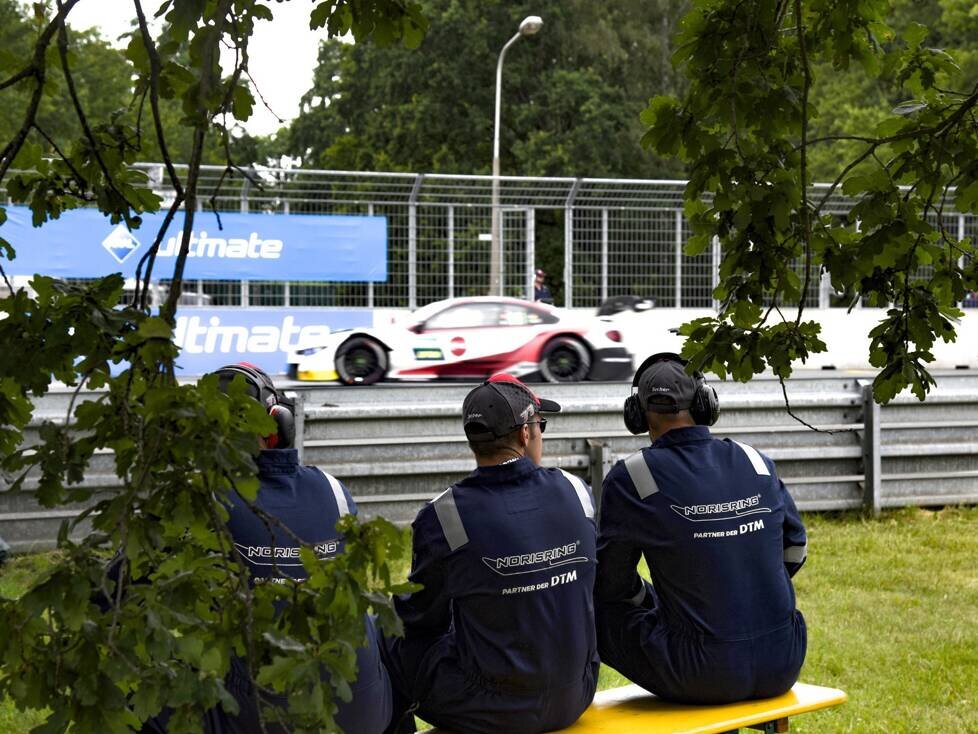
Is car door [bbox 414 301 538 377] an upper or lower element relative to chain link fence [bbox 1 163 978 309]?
lower

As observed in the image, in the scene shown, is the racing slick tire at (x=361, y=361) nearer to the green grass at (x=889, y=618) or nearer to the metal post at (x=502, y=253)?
the metal post at (x=502, y=253)

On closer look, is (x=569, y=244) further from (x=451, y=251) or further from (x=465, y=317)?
(x=465, y=317)

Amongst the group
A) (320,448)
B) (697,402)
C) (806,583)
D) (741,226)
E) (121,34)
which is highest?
(121,34)

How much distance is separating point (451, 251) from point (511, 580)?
13.4m

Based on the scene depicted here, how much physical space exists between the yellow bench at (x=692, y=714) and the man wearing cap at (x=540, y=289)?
12749 millimetres

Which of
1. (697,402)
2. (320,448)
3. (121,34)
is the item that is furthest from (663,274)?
A: (121,34)

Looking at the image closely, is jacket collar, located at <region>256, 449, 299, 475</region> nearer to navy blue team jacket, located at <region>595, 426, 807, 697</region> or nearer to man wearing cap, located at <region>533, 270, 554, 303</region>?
navy blue team jacket, located at <region>595, 426, 807, 697</region>

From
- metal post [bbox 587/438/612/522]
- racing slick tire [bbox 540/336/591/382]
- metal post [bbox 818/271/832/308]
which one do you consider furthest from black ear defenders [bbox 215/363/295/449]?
metal post [bbox 818/271/832/308]

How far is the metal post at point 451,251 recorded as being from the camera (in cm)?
1669

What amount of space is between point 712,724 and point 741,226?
5.18 feet

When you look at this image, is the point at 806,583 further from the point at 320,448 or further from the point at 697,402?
the point at 697,402

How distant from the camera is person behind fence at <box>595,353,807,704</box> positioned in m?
4.21

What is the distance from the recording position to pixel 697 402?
443 centimetres

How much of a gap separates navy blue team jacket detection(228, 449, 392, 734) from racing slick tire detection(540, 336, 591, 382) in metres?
10.7
